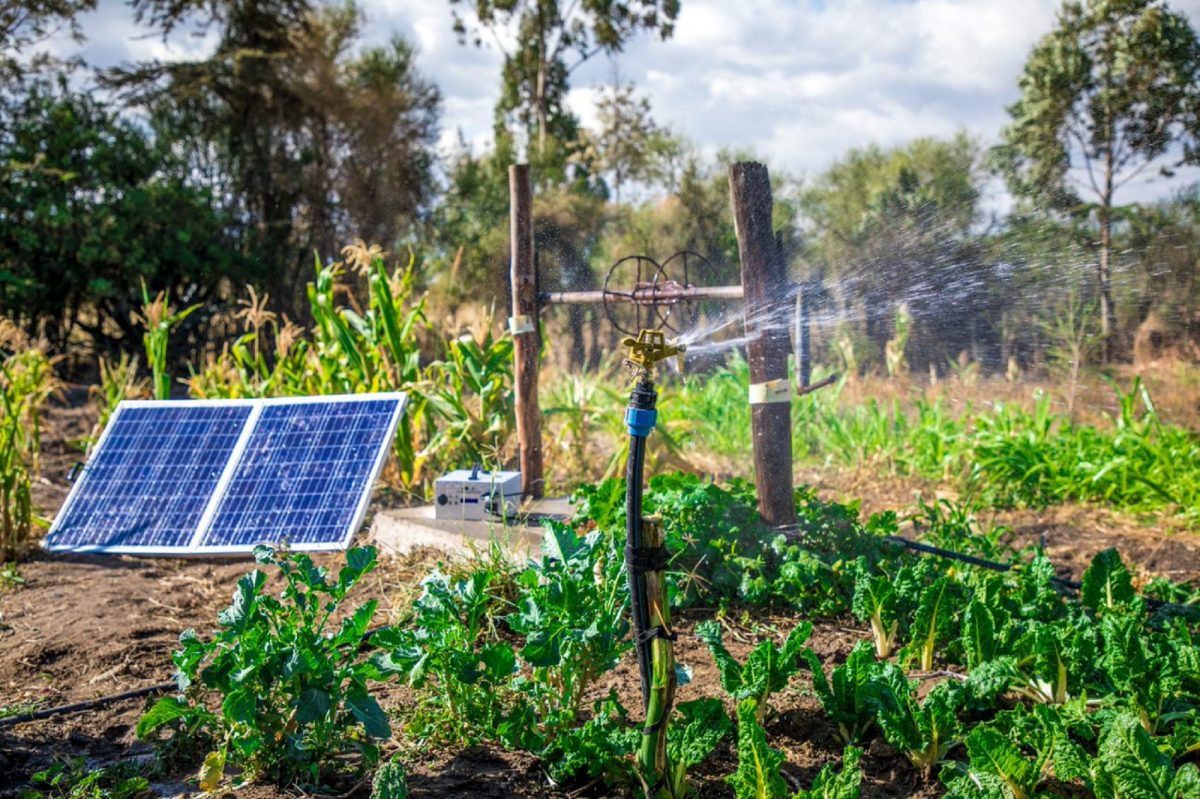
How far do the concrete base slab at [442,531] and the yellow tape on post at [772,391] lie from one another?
3.36 ft

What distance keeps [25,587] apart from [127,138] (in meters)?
8.10

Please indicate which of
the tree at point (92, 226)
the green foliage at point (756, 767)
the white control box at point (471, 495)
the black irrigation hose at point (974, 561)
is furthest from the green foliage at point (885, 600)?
the tree at point (92, 226)

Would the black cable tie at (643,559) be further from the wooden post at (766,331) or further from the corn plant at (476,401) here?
the corn plant at (476,401)

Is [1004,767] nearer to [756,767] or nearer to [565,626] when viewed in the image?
[756,767]

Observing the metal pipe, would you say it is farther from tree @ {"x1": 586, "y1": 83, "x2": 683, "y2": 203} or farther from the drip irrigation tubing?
tree @ {"x1": 586, "y1": 83, "x2": 683, "y2": 203}

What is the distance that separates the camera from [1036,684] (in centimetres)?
277

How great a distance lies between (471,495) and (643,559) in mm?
2480

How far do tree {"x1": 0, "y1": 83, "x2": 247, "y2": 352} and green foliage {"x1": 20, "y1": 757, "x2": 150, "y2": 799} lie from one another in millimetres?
8462

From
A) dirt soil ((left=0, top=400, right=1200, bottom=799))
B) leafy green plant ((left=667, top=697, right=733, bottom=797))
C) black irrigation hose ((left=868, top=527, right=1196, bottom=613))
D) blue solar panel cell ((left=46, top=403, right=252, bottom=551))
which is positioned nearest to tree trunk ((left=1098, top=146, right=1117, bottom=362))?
dirt soil ((left=0, top=400, right=1200, bottom=799))

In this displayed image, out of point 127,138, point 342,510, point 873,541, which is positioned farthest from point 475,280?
point 873,541

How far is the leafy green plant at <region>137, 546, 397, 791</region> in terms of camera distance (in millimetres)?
2172

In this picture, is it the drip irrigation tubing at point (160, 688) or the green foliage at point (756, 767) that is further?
the drip irrigation tubing at point (160, 688)

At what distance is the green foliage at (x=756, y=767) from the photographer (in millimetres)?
2033

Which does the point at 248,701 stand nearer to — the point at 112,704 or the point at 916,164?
the point at 112,704
